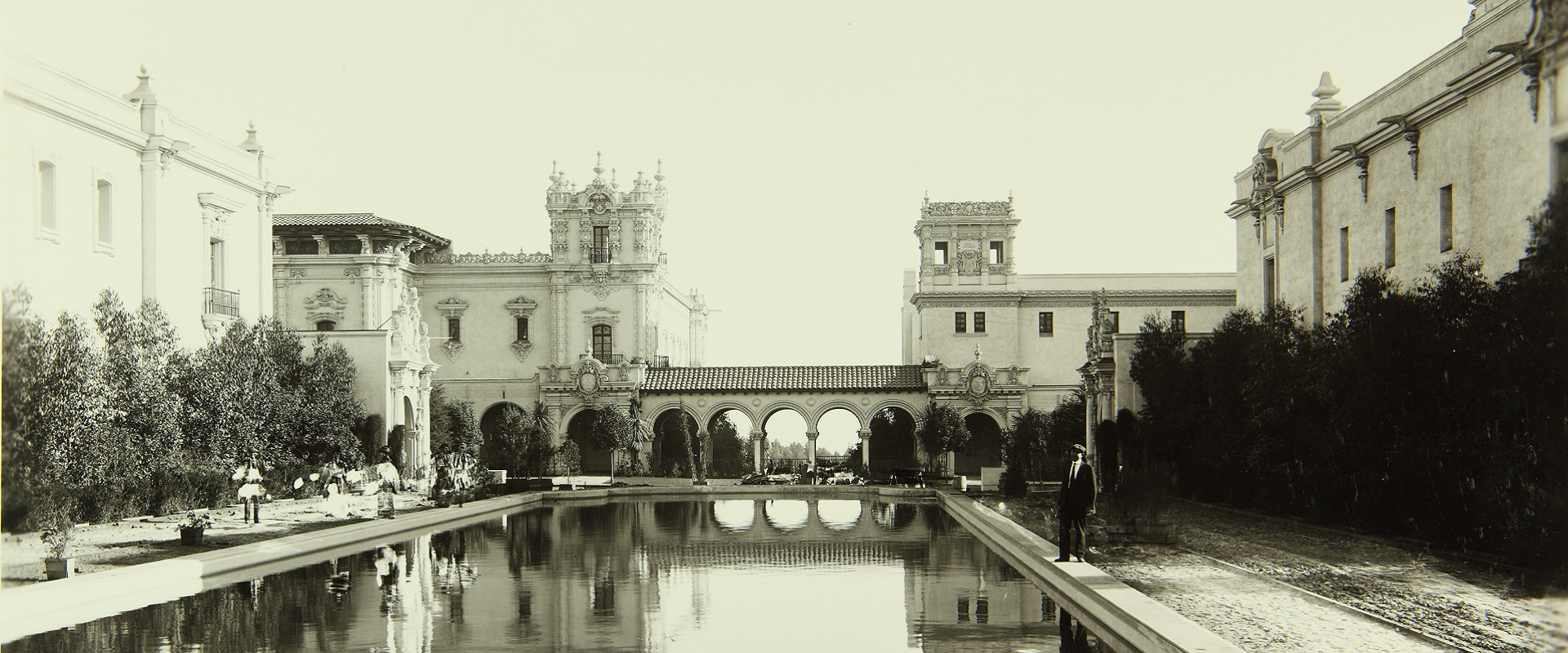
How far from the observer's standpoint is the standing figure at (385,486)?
23812mm

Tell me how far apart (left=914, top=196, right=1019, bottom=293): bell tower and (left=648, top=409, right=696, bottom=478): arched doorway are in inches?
491

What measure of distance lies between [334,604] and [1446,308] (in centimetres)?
1318

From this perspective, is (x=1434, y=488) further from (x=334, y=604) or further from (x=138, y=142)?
(x=138, y=142)

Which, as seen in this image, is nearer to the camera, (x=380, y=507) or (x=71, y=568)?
(x=71, y=568)

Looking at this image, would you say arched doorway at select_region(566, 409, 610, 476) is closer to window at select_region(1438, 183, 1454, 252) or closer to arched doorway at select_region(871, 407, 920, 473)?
arched doorway at select_region(871, 407, 920, 473)

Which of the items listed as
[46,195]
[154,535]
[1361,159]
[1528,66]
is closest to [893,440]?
[1361,159]

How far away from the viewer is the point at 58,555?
1350 cm

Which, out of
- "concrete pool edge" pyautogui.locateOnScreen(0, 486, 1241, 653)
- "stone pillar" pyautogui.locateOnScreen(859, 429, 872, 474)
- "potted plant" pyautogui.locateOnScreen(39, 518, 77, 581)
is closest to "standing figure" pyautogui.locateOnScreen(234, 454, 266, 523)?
"concrete pool edge" pyautogui.locateOnScreen(0, 486, 1241, 653)

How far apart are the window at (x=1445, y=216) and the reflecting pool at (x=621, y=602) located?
854 cm

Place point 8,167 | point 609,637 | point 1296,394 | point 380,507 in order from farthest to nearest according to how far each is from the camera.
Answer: point 380,507 < point 1296,394 < point 609,637 < point 8,167

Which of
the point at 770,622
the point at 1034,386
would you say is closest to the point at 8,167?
the point at 770,622

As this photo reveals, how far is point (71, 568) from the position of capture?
13.3 meters

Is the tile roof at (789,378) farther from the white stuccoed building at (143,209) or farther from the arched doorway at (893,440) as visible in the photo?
the white stuccoed building at (143,209)

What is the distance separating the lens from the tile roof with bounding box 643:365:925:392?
5022cm
